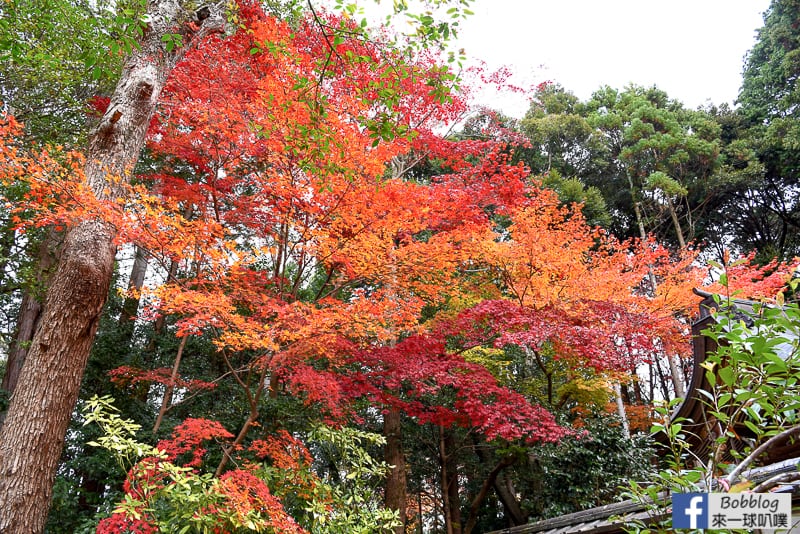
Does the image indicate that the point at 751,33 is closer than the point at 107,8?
No

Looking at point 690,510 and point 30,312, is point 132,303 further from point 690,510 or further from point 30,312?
point 690,510

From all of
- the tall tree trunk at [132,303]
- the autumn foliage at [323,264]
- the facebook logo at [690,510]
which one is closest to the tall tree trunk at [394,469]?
the autumn foliage at [323,264]

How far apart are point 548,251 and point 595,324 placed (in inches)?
55.9

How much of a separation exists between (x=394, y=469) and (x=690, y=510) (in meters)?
7.39

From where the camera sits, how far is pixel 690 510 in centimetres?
148

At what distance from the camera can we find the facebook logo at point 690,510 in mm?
1444

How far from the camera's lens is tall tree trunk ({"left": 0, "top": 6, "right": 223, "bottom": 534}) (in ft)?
13.0

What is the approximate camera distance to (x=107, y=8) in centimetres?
846

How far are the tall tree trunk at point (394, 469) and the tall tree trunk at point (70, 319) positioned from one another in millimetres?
4967

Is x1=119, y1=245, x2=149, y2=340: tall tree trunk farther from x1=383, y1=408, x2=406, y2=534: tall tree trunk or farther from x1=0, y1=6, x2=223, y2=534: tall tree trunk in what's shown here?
x1=383, y1=408, x2=406, y2=534: tall tree trunk

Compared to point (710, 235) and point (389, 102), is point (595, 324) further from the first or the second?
point (710, 235)

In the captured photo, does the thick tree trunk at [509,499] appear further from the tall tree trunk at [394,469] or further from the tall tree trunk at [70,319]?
the tall tree trunk at [70,319]

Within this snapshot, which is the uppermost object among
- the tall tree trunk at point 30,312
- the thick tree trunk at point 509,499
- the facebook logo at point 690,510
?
the tall tree trunk at point 30,312

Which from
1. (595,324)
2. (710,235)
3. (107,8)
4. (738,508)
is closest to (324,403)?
(595,324)
